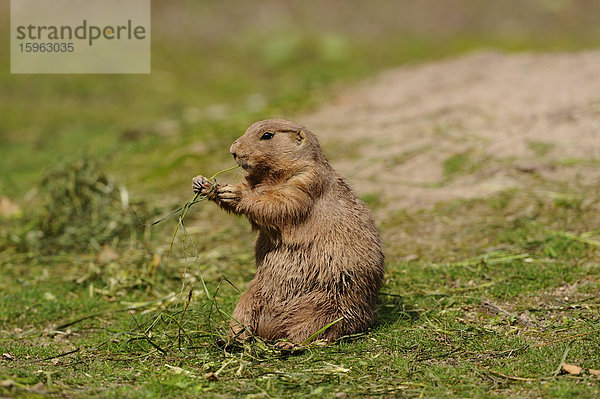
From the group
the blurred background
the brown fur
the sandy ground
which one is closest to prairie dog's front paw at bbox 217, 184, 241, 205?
the brown fur

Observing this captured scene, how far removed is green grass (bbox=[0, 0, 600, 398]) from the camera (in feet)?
14.8

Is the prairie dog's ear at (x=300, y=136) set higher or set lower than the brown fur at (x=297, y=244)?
higher

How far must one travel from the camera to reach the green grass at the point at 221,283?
4.50 metres

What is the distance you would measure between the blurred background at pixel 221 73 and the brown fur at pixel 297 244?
4567mm

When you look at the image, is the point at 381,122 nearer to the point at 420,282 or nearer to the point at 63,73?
the point at 420,282

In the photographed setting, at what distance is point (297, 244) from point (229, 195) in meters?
0.61

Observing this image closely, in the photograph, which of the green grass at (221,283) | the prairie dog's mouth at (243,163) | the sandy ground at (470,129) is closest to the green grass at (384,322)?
the green grass at (221,283)

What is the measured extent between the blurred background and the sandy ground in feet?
5.00

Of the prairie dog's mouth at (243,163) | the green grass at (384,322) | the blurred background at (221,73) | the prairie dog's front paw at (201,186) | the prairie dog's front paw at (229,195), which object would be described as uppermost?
the blurred background at (221,73)

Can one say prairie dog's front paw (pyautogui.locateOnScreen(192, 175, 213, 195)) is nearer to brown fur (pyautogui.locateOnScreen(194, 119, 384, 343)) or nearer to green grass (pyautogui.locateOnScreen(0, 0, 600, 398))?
brown fur (pyautogui.locateOnScreen(194, 119, 384, 343))

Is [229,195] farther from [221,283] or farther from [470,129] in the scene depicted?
[470,129]

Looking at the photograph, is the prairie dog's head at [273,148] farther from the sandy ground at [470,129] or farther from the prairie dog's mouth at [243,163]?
the sandy ground at [470,129]

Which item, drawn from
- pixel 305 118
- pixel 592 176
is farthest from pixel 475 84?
pixel 592 176

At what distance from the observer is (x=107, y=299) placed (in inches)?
268
